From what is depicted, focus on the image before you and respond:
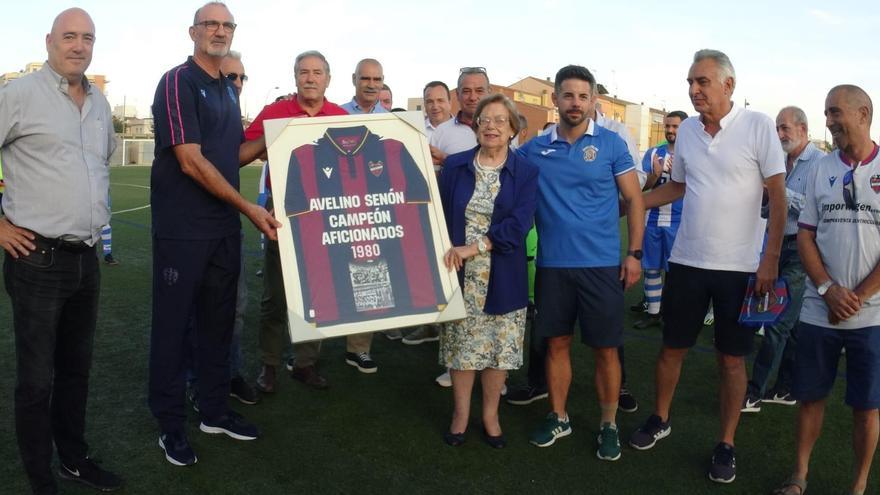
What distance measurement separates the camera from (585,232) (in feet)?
12.7

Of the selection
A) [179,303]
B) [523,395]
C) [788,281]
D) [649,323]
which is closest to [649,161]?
[649,323]

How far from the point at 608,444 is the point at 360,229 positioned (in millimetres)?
1824

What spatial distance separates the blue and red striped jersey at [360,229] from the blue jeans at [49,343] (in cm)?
104

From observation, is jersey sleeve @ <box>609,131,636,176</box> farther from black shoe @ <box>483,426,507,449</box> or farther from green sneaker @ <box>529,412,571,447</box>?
black shoe @ <box>483,426,507,449</box>

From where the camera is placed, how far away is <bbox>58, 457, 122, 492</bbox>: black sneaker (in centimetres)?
333

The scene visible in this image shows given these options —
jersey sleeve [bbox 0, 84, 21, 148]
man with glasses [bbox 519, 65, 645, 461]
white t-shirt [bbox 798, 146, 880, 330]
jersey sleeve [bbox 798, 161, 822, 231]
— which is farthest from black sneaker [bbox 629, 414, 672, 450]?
jersey sleeve [bbox 0, 84, 21, 148]

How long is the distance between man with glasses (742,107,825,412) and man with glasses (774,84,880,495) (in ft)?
4.32

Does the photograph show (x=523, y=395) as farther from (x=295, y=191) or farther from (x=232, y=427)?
(x=295, y=191)

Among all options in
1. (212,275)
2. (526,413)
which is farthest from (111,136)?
(526,413)

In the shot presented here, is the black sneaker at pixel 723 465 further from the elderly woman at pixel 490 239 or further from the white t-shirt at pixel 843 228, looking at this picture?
the elderly woman at pixel 490 239

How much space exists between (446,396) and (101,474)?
223 centimetres

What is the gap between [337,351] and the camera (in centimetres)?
580

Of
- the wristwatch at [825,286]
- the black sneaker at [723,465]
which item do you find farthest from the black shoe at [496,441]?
the wristwatch at [825,286]

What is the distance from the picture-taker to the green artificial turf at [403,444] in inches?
139
